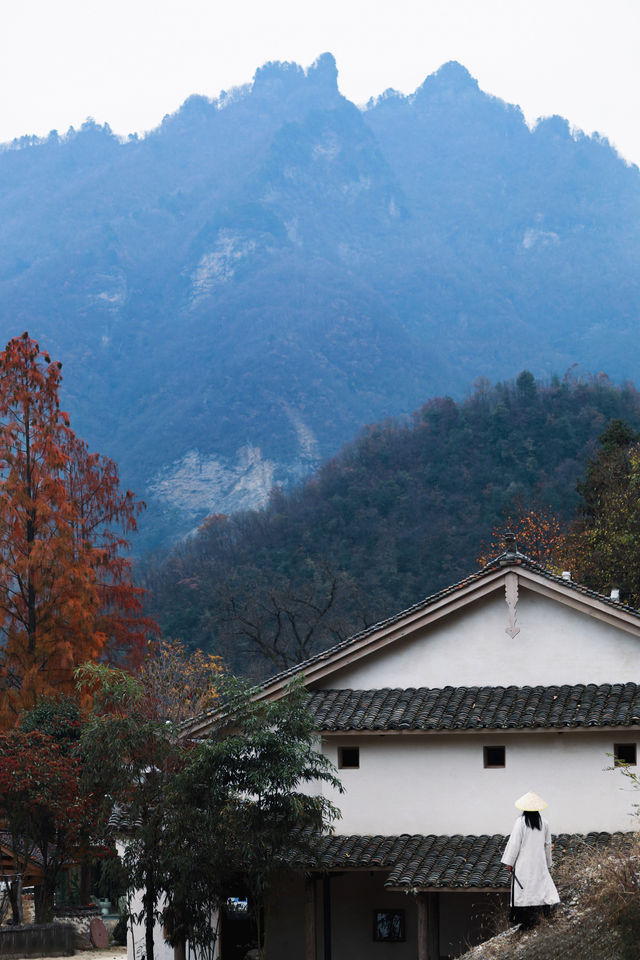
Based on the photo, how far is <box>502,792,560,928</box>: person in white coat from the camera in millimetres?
15727

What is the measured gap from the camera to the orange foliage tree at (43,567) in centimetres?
4091

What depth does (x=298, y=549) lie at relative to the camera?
9206 centimetres

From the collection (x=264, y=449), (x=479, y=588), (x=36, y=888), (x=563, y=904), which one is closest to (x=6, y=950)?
(x=36, y=888)

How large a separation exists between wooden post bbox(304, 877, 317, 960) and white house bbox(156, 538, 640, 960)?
2 cm

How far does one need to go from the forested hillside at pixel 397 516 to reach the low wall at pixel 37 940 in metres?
37.3

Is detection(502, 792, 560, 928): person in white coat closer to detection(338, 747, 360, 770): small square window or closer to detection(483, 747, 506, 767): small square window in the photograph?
detection(483, 747, 506, 767): small square window

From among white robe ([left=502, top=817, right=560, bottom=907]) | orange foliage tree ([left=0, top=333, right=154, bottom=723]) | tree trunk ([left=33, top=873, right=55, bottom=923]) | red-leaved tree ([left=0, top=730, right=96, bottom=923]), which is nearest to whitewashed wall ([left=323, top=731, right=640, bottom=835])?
white robe ([left=502, top=817, right=560, bottom=907])

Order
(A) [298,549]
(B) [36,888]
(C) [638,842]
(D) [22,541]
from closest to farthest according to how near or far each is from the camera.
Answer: (C) [638,842] → (B) [36,888] → (D) [22,541] → (A) [298,549]

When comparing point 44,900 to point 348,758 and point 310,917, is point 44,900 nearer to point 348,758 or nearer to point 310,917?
point 310,917

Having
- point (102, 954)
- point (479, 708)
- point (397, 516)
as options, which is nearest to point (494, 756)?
point (479, 708)

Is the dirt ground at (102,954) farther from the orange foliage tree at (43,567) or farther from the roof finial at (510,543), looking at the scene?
the roof finial at (510,543)

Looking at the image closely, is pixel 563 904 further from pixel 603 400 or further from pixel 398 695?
pixel 603 400

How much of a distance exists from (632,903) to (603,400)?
91757 mm

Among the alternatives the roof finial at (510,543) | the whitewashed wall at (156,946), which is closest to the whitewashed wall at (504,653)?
the roof finial at (510,543)
